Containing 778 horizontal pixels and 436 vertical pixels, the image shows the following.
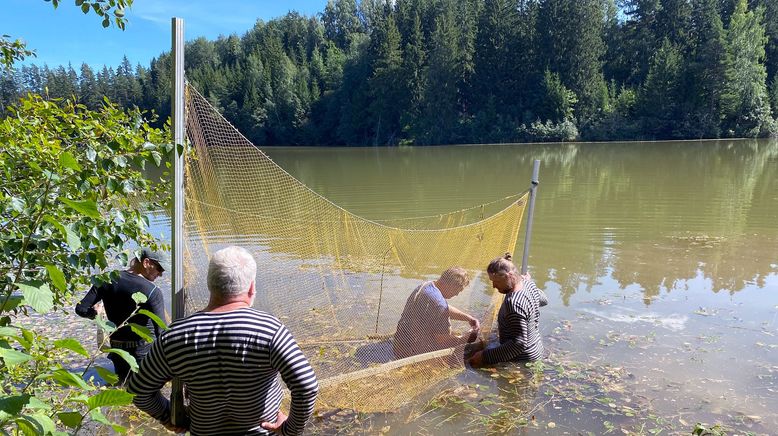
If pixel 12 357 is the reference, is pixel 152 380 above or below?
below

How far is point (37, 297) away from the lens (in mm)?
1402

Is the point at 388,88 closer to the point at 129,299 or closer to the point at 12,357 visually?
the point at 129,299

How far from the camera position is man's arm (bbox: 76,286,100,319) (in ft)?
13.1

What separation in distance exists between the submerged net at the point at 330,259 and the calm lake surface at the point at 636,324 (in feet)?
1.03

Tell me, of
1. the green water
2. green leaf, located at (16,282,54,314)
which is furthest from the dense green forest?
green leaf, located at (16,282,54,314)

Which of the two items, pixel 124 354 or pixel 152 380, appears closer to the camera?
pixel 124 354

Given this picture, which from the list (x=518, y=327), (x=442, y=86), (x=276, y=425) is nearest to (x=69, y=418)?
(x=276, y=425)

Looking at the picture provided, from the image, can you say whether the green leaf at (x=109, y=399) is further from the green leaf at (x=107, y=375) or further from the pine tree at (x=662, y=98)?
the pine tree at (x=662, y=98)

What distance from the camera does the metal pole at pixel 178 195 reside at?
2627 millimetres

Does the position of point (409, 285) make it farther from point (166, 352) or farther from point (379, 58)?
point (379, 58)

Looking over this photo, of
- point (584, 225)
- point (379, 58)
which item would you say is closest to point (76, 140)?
point (584, 225)

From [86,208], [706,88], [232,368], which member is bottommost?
[232,368]

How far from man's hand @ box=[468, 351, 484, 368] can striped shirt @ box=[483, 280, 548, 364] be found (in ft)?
0.14

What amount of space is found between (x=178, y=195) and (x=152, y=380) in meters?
1.02
